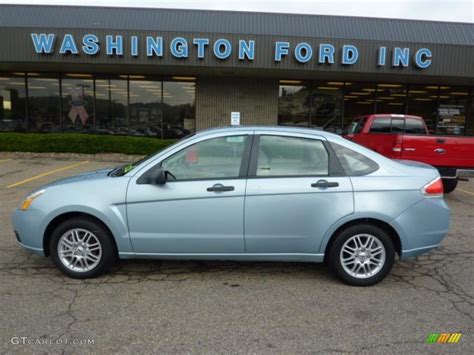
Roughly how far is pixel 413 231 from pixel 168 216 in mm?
2470

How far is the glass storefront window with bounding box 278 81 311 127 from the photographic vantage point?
17469mm

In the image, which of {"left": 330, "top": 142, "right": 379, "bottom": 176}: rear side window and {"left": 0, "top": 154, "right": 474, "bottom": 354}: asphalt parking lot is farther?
{"left": 330, "top": 142, "right": 379, "bottom": 176}: rear side window

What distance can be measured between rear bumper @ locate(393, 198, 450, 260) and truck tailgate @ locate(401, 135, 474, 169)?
443 centimetres

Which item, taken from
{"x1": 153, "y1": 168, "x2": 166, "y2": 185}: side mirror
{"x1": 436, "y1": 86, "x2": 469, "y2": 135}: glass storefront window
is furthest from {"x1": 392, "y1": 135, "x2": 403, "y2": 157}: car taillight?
{"x1": 436, "y1": 86, "x2": 469, "y2": 135}: glass storefront window

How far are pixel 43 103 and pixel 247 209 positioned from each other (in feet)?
53.5

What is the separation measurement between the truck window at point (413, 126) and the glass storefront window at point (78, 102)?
1287 cm

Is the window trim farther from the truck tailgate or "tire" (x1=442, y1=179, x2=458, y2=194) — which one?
"tire" (x1=442, y1=179, x2=458, y2=194)

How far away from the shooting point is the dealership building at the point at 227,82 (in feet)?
46.5

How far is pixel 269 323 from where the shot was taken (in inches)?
130

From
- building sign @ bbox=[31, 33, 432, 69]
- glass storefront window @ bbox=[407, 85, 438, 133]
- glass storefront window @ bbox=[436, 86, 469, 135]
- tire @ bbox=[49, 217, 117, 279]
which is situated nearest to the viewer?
tire @ bbox=[49, 217, 117, 279]

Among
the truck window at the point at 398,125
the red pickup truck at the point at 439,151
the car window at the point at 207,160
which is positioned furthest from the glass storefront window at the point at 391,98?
the car window at the point at 207,160

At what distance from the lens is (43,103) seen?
56.9 ft

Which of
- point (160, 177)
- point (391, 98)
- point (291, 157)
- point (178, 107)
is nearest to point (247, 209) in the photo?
point (291, 157)

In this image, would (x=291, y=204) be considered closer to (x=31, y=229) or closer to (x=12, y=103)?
(x=31, y=229)
